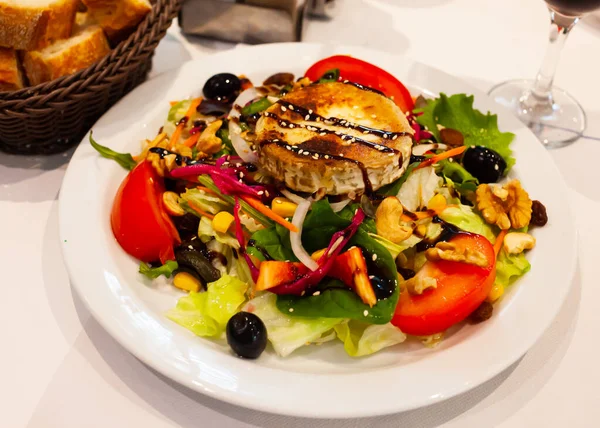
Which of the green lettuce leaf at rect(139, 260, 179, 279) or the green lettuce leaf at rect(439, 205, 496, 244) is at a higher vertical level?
the green lettuce leaf at rect(439, 205, 496, 244)

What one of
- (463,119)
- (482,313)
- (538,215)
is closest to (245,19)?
(463,119)

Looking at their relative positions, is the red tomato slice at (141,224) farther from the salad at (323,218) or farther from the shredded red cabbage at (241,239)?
the shredded red cabbage at (241,239)

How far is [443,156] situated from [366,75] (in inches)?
28.5

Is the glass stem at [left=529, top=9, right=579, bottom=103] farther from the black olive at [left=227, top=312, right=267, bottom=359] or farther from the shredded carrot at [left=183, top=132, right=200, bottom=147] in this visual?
the black olive at [left=227, top=312, right=267, bottom=359]

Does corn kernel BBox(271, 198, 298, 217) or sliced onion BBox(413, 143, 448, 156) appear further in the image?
sliced onion BBox(413, 143, 448, 156)

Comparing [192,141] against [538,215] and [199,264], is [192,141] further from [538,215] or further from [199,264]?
[538,215]

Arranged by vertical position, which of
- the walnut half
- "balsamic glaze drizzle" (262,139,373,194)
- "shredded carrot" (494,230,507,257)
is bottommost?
"shredded carrot" (494,230,507,257)

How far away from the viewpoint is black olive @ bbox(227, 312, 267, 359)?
6.09ft

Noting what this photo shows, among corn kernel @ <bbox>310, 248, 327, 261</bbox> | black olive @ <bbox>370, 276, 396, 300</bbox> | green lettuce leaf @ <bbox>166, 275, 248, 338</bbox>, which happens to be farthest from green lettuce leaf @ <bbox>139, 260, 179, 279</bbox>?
black olive @ <bbox>370, 276, 396, 300</bbox>

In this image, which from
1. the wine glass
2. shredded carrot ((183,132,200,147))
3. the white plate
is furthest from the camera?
the wine glass

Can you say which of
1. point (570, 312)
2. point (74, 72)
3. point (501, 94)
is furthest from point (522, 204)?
point (74, 72)

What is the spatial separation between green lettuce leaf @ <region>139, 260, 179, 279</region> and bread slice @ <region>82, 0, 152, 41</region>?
132 cm

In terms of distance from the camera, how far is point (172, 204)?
240 centimetres

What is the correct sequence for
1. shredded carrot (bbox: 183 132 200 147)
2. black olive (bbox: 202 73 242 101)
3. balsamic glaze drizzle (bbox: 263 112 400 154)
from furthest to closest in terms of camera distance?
1. black olive (bbox: 202 73 242 101)
2. shredded carrot (bbox: 183 132 200 147)
3. balsamic glaze drizzle (bbox: 263 112 400 154)
